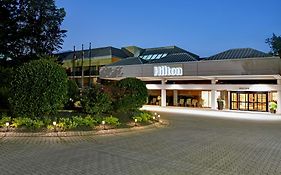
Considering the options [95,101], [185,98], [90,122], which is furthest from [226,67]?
[90,122]

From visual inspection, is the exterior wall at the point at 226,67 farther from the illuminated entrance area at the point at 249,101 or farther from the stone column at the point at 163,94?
the illuminated entrance area at the point at 249,101

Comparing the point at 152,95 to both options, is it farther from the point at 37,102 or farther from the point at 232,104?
the point at 37,102

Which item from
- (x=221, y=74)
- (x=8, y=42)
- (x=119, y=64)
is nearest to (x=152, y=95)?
(x=119, y=64)

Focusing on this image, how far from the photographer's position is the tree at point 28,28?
2248 centimetres

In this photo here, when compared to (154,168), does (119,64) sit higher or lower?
higher

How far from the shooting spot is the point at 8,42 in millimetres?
23000

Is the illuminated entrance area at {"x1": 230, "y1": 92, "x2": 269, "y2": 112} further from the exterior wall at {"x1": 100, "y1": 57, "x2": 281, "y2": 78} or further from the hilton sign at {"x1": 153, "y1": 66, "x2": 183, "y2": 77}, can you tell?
the hilton sign at {"x1": 153, "y1": 66, "x2": 183, "y2": 77}

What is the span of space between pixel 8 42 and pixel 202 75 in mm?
16858

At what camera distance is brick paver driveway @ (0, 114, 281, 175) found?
6.37m

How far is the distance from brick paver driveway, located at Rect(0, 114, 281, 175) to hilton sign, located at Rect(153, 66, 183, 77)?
1437 cm

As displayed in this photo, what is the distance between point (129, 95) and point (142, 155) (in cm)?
861

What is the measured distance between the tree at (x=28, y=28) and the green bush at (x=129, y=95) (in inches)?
439

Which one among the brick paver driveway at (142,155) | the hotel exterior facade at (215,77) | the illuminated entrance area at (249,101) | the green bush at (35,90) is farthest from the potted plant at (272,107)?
the green bush at (35,90)

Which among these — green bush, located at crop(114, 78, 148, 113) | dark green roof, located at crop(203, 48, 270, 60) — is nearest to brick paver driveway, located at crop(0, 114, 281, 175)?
green bush, located at crop(114, 78, 148, 113)
